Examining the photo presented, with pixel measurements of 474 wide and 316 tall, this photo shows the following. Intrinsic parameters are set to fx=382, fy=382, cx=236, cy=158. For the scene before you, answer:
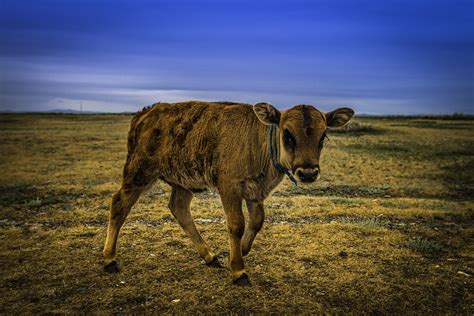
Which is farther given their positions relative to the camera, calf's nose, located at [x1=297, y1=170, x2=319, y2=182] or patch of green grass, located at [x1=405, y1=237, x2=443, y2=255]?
patch of green grass, located at [x1=405, y1=237, x2=443, y2=255]

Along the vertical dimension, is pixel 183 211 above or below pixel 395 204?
above

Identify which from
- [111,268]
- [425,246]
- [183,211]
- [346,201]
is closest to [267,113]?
[183,211]

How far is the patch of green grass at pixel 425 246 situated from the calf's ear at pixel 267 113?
446cm

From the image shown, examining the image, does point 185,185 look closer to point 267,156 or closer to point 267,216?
point 267,156

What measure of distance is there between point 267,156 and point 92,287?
348 cm

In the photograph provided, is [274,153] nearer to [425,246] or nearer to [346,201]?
[425,246]

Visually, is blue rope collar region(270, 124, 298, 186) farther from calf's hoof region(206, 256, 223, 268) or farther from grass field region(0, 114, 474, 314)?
calf's hoof region(206, 256, 223, 268)

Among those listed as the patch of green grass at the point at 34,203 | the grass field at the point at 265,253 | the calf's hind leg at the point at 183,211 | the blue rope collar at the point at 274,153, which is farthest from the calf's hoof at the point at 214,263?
the patch of green grass at the point at 34,203

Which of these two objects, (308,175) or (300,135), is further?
(300,135)

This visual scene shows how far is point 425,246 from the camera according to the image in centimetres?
797

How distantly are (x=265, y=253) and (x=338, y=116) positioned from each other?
3190mm

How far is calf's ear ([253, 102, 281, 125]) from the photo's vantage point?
227 inches

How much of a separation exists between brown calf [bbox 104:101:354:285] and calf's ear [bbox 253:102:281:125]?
15 millimetres

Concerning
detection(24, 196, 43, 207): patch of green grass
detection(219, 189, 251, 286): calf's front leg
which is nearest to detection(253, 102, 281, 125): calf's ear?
detection(219, 189, 251, 286): calf's front leg
